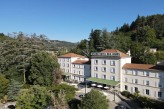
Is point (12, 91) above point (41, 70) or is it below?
below

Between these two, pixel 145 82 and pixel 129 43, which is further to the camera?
pixel 129 43

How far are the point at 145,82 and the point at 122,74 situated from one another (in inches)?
278

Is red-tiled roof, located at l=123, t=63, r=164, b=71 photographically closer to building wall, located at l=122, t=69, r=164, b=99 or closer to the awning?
building wall, located at l=122, t=69, r=164, b=99

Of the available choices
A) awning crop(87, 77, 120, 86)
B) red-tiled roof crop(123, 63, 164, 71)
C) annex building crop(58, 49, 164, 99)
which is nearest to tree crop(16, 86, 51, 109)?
awning crop(87, 77, 120, 86)

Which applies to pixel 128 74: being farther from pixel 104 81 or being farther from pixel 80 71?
pixel 80 71

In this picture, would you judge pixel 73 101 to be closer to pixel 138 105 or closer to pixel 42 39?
pixel 138 105

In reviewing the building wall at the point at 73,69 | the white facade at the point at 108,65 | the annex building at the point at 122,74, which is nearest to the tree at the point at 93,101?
the annex building at the point at 122,74

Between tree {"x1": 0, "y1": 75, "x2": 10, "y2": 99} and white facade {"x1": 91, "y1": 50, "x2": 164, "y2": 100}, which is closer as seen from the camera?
white facade {"x1": 91, "y1": 50, "x2": 164, "y2": 100}

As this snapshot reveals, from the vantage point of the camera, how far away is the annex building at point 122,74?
163 feet

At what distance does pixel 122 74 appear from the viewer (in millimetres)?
56438

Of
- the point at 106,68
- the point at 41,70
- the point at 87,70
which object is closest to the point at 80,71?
the point at 87,70

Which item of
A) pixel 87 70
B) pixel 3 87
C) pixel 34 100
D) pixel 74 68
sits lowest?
pixel 34 100

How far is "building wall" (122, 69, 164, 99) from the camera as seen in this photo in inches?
1916

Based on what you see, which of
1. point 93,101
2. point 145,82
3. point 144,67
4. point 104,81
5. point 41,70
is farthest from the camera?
point 41,70
